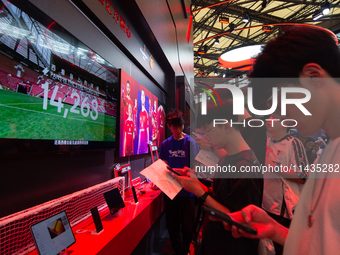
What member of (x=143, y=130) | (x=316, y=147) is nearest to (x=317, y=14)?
(x=316, y=147)

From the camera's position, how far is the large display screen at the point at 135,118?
6.60 ft

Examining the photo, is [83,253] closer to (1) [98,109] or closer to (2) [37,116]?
(2) [37,116]

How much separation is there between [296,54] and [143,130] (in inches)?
89.8

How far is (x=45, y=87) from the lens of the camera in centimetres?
102

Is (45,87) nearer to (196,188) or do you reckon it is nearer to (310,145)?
(196,188)

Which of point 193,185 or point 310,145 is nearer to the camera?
point 193,185

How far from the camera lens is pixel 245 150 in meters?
1.18

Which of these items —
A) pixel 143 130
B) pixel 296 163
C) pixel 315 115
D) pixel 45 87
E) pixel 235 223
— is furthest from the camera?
pixel 143 130

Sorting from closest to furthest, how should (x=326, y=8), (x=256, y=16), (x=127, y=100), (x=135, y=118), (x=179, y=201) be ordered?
1. (x=127, y=100)
2. (x=135, y=118)
3. (x=179, y=201)
4. (x=326, y=8)
5. (x=256, y=16)

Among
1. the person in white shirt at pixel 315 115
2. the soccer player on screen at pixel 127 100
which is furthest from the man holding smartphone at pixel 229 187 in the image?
the soccer player on screen at pixel 127 100

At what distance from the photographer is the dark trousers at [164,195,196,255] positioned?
2.54 meters

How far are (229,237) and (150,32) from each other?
2.81m

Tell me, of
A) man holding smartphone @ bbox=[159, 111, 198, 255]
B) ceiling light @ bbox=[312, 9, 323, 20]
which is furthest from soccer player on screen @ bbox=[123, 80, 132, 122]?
ceiling light @ bbox=[312, 9, 323, 20]

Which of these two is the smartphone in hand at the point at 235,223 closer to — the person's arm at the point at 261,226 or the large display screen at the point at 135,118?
the person's arm at the point at 261,226
